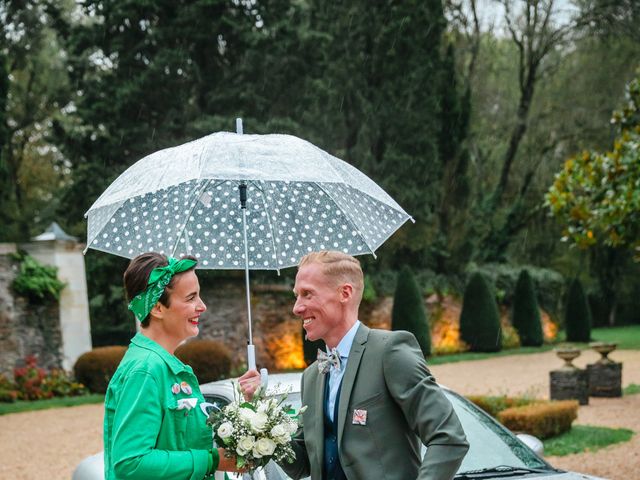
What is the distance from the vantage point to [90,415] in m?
16.1

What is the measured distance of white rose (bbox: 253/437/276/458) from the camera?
2.95 meters

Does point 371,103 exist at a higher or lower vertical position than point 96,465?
higher

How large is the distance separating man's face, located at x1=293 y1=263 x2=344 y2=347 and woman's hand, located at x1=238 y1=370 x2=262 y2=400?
0.96ft

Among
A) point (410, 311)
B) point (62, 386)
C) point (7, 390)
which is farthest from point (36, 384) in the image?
point (410, 311)

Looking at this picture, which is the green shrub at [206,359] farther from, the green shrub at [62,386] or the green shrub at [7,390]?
the green shrub at [7,390]

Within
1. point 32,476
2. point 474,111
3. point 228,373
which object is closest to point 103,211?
point 32,476

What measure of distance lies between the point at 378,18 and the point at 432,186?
19.1 feet

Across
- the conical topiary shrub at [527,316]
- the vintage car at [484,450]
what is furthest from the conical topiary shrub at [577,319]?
the vintage car at [484,450]

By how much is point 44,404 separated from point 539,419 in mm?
11085

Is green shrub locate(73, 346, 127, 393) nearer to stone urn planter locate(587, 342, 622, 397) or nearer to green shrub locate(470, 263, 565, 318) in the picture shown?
stone urn planter locate(587, 342, 622, 397)

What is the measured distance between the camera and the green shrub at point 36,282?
20109 millimetres

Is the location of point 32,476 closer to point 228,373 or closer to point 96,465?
point 96,465

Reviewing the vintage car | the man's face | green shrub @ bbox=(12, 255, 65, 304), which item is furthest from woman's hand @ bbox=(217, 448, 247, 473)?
green shrub @ bbox=(12, 255, 65, 304)

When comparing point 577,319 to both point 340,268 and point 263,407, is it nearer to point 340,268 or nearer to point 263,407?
point 340,268
